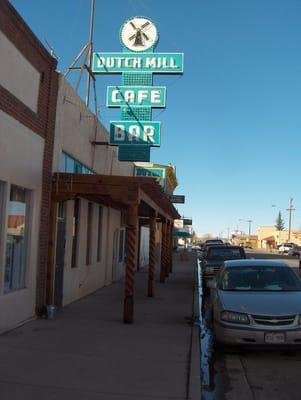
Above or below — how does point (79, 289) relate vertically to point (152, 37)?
below

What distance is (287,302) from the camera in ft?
30.0

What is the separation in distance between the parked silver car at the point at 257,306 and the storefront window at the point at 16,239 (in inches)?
145

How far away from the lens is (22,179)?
10102mm

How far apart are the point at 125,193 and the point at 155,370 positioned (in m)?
5.03

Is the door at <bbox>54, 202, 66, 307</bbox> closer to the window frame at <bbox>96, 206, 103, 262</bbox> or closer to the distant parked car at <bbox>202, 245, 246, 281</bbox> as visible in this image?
the window frame at <bbox>96, 206, 103, 262</bbox>

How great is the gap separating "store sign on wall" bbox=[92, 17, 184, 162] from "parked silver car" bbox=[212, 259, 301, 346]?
22.9 ft

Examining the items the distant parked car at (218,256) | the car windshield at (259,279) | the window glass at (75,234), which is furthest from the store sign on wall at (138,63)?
the car windshield at (259,279)

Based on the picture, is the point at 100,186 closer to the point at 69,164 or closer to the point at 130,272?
the point at 130,272

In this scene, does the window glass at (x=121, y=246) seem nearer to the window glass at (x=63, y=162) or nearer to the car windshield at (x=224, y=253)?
the car windshield at (x=224, y=253)

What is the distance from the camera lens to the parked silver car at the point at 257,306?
8.50 m

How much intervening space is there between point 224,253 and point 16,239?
13.5 m

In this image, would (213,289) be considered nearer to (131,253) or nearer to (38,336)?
(131,253)

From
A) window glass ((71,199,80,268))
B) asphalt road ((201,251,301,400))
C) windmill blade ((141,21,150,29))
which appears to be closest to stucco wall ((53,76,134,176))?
window glass ((71,199,80,268))

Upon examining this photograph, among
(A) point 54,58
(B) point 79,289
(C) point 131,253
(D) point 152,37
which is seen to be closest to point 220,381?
(C) point 131,253
